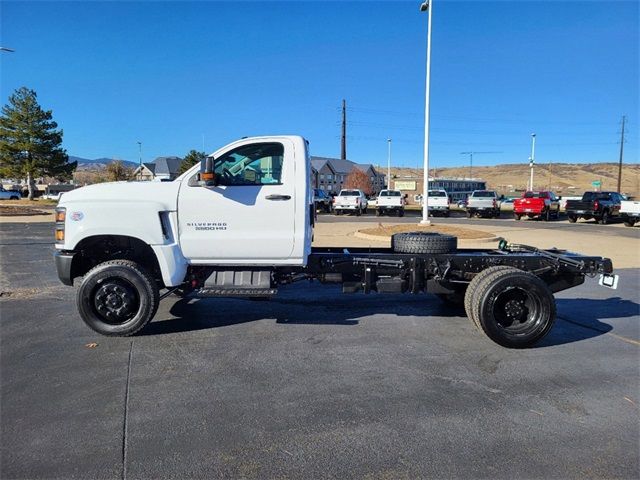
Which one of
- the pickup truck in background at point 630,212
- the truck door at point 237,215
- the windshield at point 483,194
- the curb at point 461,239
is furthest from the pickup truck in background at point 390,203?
the truck door at point 237,215

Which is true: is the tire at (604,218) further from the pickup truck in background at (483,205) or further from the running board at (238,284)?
the running board at (238,284)

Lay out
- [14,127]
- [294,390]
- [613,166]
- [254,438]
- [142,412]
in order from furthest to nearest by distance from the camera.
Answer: [613,166], [14,127], [294,390], [142,412], [254,438]

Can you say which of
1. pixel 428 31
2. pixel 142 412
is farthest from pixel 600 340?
pixel 428 31

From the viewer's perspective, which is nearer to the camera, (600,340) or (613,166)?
(600,340)

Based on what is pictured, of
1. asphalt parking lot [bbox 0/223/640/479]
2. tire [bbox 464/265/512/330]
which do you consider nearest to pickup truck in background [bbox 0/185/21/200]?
asphalt parking lot [bbox 0/223/640/479]

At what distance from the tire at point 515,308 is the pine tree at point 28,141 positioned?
58.0 meters

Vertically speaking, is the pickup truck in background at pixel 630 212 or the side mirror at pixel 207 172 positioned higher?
the side mirror at pixel 207 172

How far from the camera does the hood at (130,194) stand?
5.57 m

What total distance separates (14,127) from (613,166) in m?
191

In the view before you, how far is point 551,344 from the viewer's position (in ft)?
18.8

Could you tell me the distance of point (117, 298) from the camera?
5648 mm

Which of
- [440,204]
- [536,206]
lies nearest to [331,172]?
[440,204]

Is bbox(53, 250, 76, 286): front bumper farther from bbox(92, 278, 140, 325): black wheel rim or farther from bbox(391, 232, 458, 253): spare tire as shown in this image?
bbox(391, 232, 458, 253): spare tire

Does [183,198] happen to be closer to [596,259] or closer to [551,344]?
[551,344]
